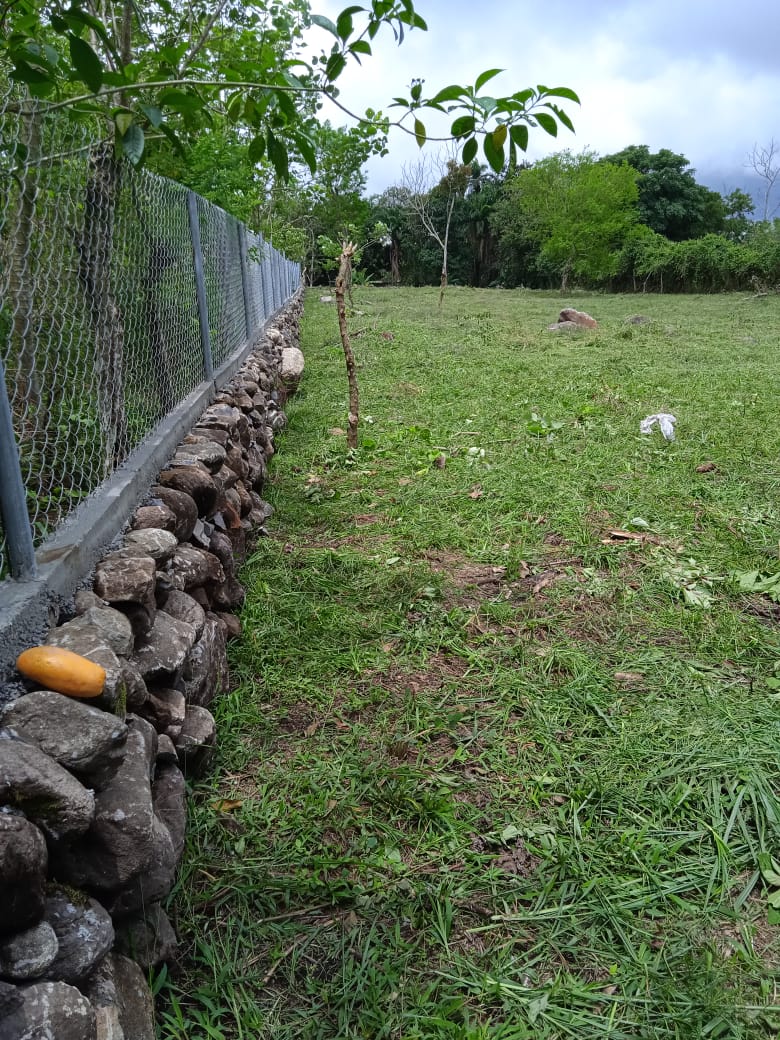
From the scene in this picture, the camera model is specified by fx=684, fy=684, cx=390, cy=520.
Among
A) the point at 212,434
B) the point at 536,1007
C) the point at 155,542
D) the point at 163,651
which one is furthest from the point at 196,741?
the point at 212,434

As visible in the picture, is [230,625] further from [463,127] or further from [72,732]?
[463,127]

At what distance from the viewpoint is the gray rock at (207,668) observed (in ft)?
7.42

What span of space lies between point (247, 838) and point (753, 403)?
6965mm

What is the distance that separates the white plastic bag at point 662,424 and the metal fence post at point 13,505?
5202 mm

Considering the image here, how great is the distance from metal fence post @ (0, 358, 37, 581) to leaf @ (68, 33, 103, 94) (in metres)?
0.72

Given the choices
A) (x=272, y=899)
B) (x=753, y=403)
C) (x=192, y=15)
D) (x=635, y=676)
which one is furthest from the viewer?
(x=753, y=403)

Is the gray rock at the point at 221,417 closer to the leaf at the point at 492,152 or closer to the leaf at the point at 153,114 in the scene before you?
the leaf at the point at 153,114

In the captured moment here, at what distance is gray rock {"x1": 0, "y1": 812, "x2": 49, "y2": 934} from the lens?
3.65ft

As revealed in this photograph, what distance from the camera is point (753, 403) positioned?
23.3 ft

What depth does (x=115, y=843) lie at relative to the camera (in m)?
1.41

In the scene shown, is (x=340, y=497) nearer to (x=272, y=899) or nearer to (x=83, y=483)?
(x=83, y=483)

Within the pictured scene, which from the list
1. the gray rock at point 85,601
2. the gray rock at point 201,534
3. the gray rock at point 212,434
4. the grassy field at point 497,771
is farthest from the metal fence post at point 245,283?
the gray rock at point 85,601

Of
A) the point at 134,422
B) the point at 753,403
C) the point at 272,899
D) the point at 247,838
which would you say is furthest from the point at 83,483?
the point at 753,403

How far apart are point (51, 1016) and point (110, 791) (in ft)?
1.52
